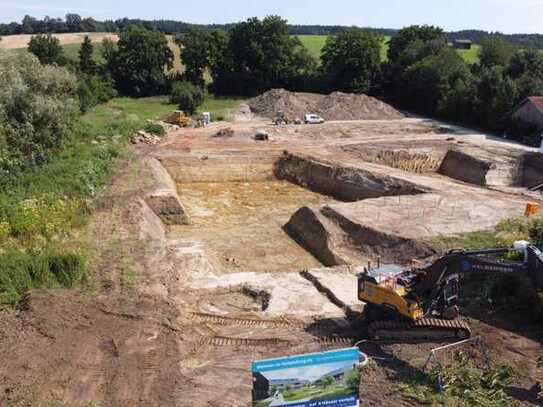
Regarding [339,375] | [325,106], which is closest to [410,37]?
[325,106]

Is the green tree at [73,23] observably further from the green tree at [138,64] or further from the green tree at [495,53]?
the green tree at [495,53]

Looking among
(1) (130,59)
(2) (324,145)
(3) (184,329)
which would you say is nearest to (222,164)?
(2) (324,145)

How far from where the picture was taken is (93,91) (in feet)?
164

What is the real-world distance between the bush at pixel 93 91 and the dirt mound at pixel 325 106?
13630 mm

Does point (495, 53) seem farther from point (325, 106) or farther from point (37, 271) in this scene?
point (37, 271)

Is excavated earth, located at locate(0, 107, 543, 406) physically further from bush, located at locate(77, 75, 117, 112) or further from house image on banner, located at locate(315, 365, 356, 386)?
bush, located at locate(77, 75, 117, 112)

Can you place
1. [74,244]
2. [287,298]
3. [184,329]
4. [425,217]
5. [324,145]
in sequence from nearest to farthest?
1. [184,329]
2. [287,298]
3. [74,244]
4. [425,217]
5. [324,145]

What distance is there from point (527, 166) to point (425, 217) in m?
13.8

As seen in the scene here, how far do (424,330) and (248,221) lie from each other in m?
13.5

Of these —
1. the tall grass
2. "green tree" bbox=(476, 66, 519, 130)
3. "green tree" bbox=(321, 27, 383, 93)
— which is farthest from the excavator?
"green tree" bbox=(321, 27, 383, 93)

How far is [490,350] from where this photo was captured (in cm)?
1159

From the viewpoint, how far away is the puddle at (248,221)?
64.3 ft

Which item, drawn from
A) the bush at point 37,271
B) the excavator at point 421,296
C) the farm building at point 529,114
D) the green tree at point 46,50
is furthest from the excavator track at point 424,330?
the green tree at point 46,50

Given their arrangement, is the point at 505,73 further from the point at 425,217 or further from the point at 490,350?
the point at 490,350
